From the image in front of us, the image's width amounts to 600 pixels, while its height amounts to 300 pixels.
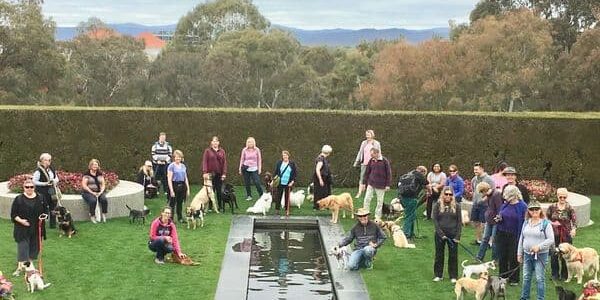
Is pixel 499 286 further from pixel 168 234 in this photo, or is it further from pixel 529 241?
pixel 168 234

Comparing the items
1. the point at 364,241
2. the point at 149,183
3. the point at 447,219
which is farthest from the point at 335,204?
the point at 447,219

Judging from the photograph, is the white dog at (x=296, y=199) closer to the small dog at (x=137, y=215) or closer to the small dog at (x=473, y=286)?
the small dog at (x=137, y=215)

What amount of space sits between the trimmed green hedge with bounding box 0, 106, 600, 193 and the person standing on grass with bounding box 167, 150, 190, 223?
5.91 m

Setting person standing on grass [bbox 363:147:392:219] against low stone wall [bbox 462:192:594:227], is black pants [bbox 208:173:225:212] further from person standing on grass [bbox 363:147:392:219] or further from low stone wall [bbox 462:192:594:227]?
low stone wall [bbox 462:192:594:227]

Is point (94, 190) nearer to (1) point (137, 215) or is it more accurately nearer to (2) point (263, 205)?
(1) point (137, 215)

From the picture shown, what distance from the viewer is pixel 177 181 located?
15328mm

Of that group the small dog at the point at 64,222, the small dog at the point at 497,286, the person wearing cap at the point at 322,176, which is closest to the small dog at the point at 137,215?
the small dog at the point at 64,222

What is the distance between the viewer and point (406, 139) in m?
21.4

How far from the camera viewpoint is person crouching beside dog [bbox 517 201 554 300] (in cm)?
955

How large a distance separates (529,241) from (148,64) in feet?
182

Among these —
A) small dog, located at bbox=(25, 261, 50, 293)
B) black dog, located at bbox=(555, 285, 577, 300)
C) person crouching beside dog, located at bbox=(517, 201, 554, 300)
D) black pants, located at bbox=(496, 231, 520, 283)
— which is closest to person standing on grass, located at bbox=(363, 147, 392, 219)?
black pants, located at bbox=(496, 231, 520, 283)

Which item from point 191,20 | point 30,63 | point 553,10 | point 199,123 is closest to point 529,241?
point 199,123

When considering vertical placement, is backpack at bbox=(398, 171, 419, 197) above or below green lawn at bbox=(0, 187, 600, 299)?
above

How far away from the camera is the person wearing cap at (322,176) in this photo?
16953mm
